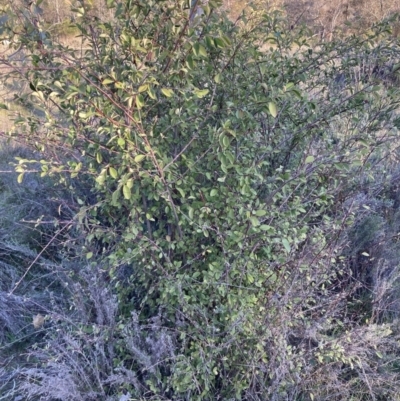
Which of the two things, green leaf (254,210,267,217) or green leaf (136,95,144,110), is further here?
green leaf (254,210,267,217)

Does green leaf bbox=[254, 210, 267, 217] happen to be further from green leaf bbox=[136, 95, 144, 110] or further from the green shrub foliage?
green leaf bbox=[136, 95, 144, 110]

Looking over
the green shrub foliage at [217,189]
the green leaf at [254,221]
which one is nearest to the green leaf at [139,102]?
the green shrub foliage at [217,189]

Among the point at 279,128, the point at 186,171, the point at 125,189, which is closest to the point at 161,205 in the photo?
the point at 186,171

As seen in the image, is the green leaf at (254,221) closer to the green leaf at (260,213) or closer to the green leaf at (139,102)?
the green leaf at (260,213)

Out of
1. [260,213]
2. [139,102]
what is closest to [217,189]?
[260,213]

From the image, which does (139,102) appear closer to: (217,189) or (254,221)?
(217,189)

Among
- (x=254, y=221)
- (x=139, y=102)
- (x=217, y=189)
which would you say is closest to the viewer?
(x=139, y=102)

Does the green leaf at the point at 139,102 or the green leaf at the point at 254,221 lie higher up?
the green leaf at the point at 139,102

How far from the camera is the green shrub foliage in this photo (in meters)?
1.95

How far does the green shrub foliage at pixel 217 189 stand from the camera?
195 centimetres

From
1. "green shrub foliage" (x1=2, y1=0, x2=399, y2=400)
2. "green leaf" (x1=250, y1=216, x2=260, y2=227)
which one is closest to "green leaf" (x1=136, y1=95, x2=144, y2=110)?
"green shrub foliage" (x1=2, y1=0, x2=399, y2=400)

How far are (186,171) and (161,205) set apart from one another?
256 mm

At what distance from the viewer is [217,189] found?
2.12 m

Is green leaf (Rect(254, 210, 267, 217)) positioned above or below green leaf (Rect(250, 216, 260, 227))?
above
